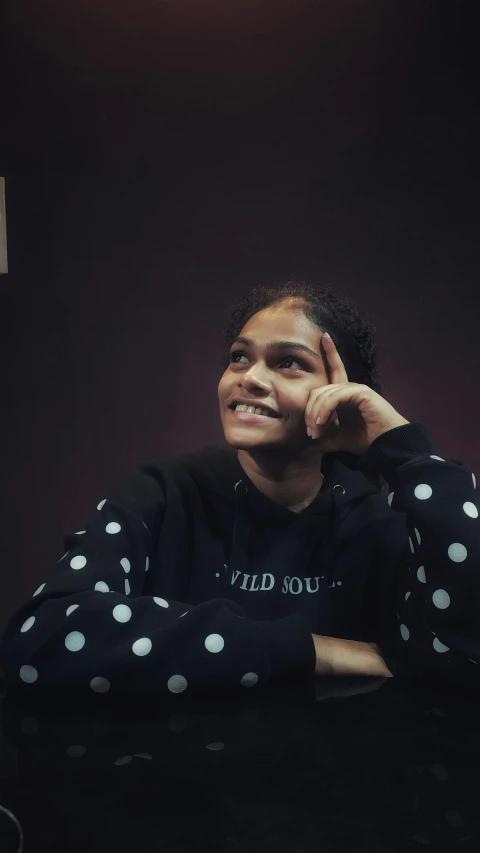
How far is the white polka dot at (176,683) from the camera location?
0.90m

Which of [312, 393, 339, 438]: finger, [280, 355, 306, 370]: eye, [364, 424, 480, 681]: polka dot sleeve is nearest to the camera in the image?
[364, 424, 480, 681]: polka dot sleeve

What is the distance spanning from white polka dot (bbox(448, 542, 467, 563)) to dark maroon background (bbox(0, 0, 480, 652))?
2.37 feet

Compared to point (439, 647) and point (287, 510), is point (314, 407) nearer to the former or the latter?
point (287, 510)

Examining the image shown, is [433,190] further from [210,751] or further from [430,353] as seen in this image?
[210,751]

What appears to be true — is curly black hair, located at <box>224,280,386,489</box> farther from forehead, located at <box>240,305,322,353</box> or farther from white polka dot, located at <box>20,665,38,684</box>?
white polka dot, located at <box>20,665,38,684</box>

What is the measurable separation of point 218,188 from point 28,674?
1168 millimetres

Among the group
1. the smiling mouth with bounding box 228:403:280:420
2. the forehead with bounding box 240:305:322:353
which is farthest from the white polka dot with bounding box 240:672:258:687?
the forehead with bounding box 240:305:322:353

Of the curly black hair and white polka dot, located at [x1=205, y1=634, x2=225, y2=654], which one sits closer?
white polka dot, located at [x1=205, y1=634, x2=225, y2=654]

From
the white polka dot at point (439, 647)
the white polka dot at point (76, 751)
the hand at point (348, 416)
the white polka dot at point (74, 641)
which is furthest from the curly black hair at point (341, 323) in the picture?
the white polka dot at point (76, 751)

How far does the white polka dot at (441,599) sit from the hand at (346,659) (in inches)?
4.0

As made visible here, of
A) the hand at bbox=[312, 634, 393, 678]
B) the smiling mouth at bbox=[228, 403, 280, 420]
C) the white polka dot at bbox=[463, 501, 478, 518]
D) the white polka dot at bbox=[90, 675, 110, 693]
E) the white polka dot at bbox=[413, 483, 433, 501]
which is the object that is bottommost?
the hand at bbox=[312, 634, 393, 678]

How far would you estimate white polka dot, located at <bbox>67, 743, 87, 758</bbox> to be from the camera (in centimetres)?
72

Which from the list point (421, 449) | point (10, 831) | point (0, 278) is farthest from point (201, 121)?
point (10, 831)

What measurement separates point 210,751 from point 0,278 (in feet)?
4.36
